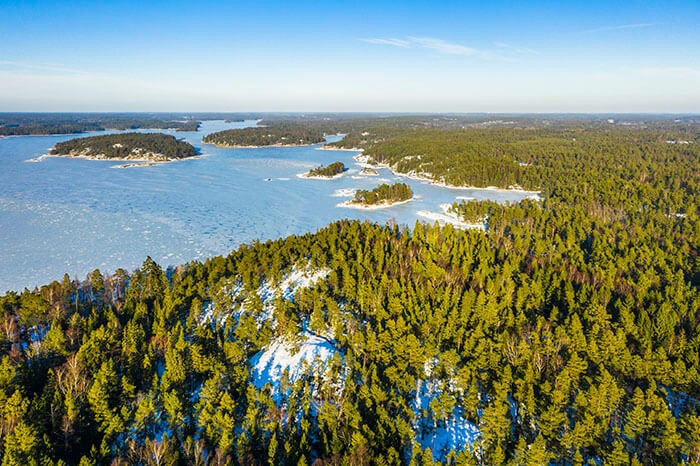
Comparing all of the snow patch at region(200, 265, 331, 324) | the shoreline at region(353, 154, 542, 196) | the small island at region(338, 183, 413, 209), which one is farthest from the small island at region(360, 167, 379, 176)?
the snow patch at region(200, 265, 331, 324)

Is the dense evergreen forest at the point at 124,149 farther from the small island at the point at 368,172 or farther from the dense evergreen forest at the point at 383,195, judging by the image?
the dense evergreen forest at the point at 383,195

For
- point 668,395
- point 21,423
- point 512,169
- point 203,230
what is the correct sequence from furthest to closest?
1. point 512,169
2. point 203,230
3. point 668,395
4. point 21,423

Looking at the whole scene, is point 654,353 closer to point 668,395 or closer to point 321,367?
point 668,395

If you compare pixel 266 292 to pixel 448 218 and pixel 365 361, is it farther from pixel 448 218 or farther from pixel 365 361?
pixel 448 218

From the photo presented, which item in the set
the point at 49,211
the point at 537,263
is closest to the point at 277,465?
the point at 537,263

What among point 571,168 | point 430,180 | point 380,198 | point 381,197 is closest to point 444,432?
point 380,198

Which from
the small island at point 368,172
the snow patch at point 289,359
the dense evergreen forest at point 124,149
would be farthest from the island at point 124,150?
the snow patch at point 289,359
